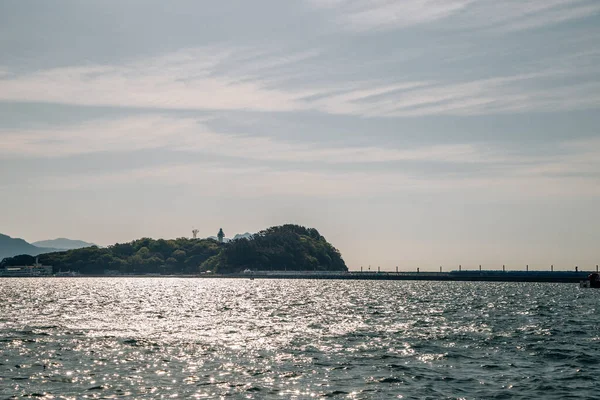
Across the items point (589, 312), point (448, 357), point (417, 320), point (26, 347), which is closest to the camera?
point (448, 357)

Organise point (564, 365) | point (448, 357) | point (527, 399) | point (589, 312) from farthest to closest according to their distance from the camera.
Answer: point (589, 312)
point (448, 357)
point (564, 365)
point (527, 399)

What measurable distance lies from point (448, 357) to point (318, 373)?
1173 cm

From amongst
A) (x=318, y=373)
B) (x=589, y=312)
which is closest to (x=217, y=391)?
(x=318, y=373)

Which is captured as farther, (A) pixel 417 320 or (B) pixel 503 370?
(A) pixel 417 320

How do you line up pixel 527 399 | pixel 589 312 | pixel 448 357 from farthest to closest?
pixel 589 312, pixel 448 357, pixel 527 399

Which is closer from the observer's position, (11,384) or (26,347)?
(11,384)

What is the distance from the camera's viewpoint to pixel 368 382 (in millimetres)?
41125

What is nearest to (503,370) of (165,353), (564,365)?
(564,365)

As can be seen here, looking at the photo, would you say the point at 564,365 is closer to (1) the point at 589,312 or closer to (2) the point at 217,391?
(2) the point at 217,391

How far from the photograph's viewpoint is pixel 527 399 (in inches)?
1439

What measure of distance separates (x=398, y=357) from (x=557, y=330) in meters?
26.9

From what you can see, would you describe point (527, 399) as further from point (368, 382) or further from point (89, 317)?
point (89, 317)

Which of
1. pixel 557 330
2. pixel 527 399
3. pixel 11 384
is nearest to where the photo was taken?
pixel 527 399

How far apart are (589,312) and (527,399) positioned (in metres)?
68.1
